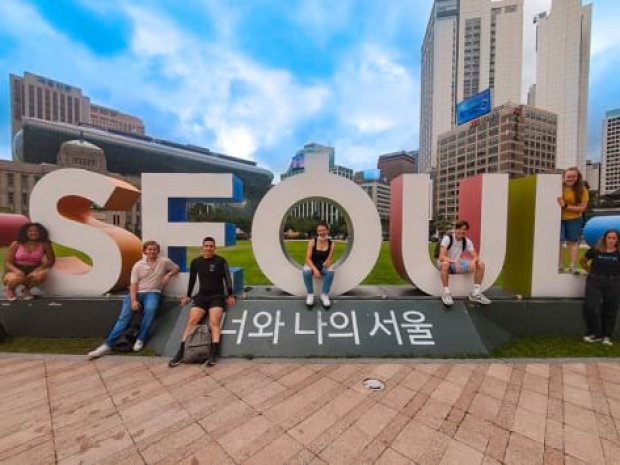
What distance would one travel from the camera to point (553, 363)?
13.0 ft

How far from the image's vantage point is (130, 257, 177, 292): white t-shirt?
15.5 ft

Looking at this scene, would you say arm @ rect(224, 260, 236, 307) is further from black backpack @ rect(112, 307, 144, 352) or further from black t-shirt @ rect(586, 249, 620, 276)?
black t-shirt @ rect(586, 249, 620, 276)

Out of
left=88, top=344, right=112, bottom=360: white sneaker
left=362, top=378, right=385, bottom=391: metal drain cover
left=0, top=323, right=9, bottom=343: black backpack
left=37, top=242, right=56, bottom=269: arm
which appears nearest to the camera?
left=362, top=378, right=385, bottom=391: metal drain cover

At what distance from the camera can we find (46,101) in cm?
10219

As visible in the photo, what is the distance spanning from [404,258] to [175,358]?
3828mm

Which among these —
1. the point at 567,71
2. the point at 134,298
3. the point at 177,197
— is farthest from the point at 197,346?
the point at 567,71

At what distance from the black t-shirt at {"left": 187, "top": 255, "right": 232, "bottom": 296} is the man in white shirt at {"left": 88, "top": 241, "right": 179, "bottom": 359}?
605mm

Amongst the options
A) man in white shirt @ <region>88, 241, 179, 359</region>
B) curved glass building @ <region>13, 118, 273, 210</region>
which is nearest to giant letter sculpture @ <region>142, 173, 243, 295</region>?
man in white shirt @ <region>88, 241, 179, 359</region>

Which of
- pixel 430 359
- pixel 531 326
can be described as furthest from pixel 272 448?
pixel 531 326

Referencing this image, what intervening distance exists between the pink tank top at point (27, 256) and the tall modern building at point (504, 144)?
223ft

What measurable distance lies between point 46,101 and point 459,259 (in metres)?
141

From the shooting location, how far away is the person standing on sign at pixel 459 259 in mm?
5020

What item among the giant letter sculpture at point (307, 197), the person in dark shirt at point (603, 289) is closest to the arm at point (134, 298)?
the giant letter sculpture at point (307, 197)

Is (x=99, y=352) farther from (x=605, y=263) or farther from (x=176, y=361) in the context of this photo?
(x=605, y=263)
